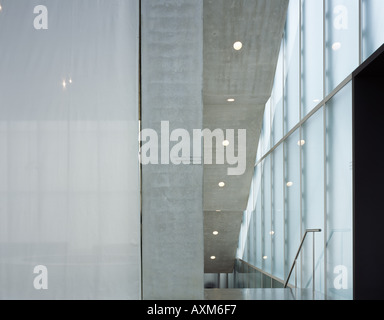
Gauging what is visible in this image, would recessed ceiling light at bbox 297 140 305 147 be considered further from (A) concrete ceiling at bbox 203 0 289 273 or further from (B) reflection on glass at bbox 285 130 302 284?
(A) concrete ceiling at bbox 203 0 289 273

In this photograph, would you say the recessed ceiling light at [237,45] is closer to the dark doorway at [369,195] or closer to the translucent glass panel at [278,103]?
the translucent glass panel at [278,103]

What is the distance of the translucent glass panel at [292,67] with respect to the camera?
7346 mm

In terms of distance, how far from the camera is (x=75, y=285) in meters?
4.88

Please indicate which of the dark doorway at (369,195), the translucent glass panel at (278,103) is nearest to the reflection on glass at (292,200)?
the translucent glass panel at (278,103)

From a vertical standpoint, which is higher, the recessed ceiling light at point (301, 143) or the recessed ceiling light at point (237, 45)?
the recessed ceiling light at point (237, 45)

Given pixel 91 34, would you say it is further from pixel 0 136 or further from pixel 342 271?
pixel 342 271

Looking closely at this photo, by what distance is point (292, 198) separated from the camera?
295 inches

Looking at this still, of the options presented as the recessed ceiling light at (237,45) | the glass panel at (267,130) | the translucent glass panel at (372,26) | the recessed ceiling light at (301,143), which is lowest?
the recessed ceiling light at (301,143)

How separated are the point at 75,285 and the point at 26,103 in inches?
86.7

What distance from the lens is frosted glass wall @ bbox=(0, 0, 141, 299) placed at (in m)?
4.86

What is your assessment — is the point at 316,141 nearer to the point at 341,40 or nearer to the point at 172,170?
the point at 341,40

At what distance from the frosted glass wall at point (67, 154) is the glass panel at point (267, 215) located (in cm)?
499

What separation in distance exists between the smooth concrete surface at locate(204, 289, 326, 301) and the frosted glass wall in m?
1.29

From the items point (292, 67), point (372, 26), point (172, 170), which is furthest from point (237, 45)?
point (172, 170)
